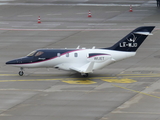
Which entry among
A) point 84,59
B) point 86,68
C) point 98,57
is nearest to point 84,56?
point 84,59

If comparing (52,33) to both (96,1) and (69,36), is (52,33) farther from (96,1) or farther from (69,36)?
(96,1)

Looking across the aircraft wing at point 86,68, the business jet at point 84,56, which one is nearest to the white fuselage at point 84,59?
the business jet at point 84,56

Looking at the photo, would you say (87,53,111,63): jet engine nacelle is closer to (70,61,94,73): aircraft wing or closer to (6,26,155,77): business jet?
(6,26,155,77): business jet

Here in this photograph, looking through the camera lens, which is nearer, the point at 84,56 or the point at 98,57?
the point at 98,57

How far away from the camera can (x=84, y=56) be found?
42.8 meters

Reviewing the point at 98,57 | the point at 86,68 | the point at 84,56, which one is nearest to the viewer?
the point at 86,68

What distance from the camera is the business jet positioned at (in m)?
42.6

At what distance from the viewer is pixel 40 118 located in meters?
32.4

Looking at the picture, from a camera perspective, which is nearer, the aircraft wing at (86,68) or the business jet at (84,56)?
the aircraft wing at (86,68)

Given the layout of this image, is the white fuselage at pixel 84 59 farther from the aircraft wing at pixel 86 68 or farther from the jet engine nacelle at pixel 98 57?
the aircraft wing at pixel 86 68

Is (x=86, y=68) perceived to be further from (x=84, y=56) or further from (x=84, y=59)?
(x=84, y=56)

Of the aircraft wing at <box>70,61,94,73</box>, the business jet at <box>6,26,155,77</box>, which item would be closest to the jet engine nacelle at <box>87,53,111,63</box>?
the business jet at <box>6,26,155,77</box>

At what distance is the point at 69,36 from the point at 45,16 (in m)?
13.5

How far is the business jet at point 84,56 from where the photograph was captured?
42.6m
